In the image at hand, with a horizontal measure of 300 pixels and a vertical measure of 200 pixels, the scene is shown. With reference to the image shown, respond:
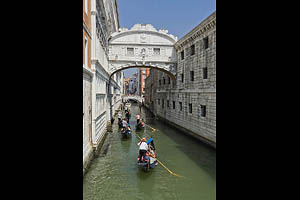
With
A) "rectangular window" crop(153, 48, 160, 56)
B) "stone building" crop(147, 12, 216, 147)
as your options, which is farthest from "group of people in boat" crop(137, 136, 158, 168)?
"rectangular window" crop(153, 48, 160, 56)

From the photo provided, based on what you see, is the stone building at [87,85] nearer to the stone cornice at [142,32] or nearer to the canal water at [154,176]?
the canal water at [154,176]

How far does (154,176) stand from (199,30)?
846cm

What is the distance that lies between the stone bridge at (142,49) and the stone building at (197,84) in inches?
32.4

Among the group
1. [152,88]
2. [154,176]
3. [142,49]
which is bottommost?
[154,176]

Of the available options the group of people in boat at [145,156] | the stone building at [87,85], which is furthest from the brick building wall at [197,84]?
the stone building at [87,85]

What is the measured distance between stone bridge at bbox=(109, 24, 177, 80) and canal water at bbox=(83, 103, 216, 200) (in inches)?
290

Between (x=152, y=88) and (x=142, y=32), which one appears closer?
(x=142, y=32)

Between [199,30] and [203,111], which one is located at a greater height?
[199,30]

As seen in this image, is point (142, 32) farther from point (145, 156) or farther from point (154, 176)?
point (154, 176)

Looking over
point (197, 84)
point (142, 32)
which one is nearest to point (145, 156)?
point (197, 84)

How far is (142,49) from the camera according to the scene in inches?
575
